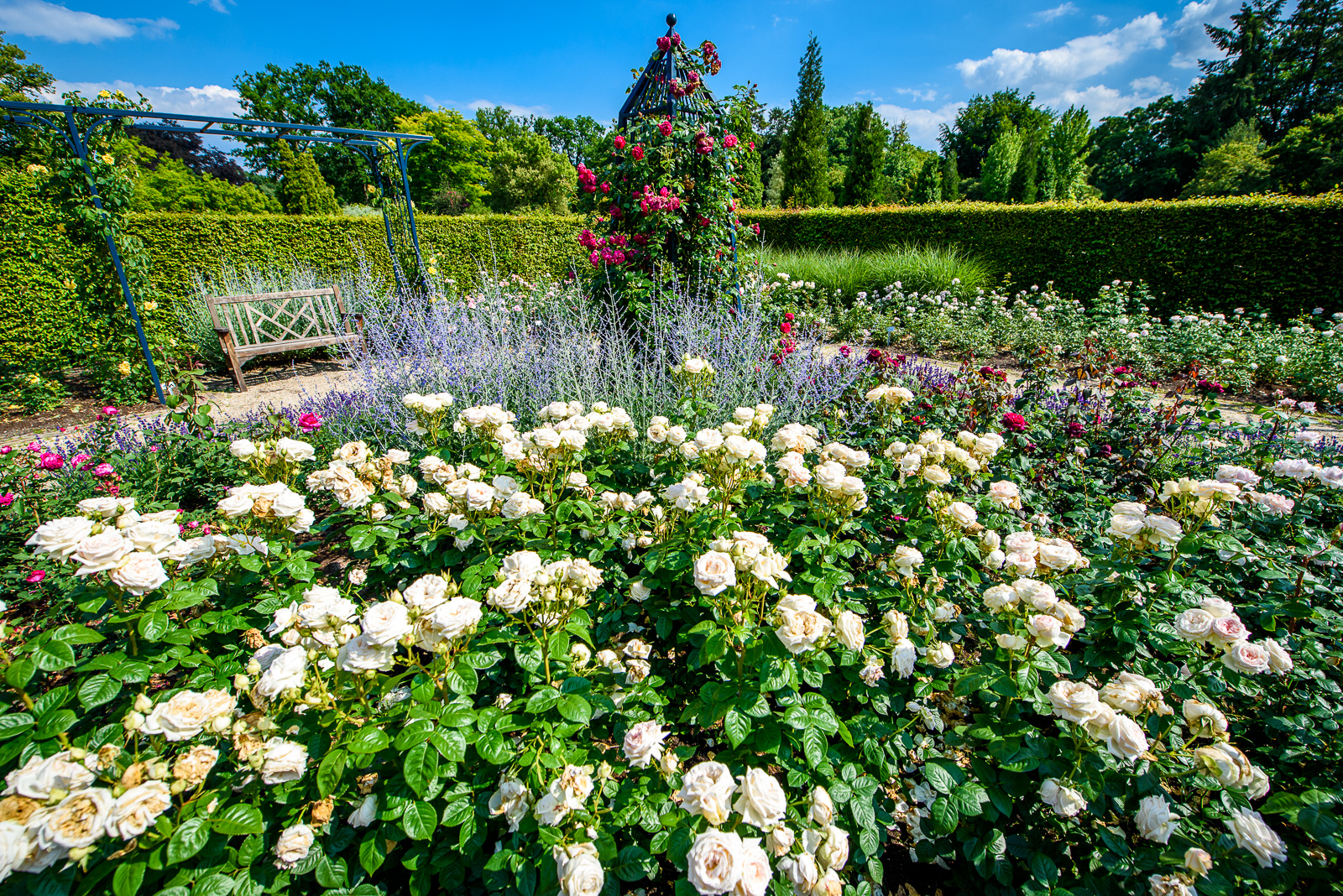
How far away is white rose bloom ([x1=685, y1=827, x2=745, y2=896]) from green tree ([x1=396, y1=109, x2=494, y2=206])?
35006 millimetres

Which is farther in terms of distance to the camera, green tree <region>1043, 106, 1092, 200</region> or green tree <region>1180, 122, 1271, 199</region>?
green tree <region>1043, 106, 1092, 200</region>

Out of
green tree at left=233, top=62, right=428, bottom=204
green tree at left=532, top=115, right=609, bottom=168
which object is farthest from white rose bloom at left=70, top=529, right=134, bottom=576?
green tree at left=532, top=115, right=609, bottom=168

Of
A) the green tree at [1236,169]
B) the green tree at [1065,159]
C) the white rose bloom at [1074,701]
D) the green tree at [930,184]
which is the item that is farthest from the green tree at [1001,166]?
the white rose bloom at [1074,701]

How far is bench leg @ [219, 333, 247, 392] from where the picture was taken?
19.4 feet

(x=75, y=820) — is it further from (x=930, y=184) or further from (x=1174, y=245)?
(x=930, y=184)

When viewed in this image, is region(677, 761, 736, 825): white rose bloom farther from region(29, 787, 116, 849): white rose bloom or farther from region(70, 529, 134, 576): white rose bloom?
region(70, 529, 134, 576): white rose bloom

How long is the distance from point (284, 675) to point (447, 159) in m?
37.3

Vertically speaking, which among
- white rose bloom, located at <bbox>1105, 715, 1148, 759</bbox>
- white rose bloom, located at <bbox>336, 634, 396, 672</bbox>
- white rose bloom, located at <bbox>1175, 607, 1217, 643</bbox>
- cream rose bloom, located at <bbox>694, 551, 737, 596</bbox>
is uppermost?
cream rose bloom, located at <bbox>694, 551, 737, 596</bbox>

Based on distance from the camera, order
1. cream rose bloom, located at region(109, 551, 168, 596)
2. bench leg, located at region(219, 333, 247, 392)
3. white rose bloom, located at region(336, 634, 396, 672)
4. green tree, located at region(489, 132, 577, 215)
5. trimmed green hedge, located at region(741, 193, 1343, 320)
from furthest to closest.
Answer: green tree, located at region(489, 132, 577, 215), trimmed green hedge, located at region(741, 193, 1343, 320), bench leg, located at region(219, 333, 247, 392), cream rose bloom, located at region(109, 551, 168, 596), white rose bloom, located at region(336, 634, 396, 672)

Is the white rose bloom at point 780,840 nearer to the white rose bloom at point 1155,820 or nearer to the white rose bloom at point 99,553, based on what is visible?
the white rose bloom at point 1155,820

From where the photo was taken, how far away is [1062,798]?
3.37ft

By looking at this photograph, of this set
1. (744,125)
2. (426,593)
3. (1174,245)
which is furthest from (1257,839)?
(1174,245)

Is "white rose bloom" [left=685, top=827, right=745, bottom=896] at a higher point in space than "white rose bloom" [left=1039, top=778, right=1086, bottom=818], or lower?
higher

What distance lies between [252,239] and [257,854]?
33.7 feet
